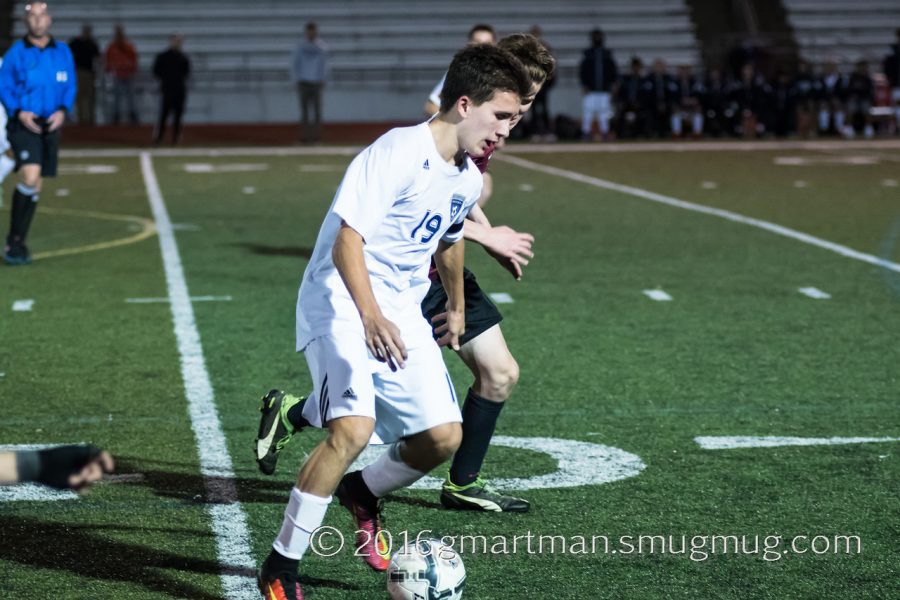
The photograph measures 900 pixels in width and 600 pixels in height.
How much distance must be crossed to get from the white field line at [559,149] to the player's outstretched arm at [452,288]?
17645mm

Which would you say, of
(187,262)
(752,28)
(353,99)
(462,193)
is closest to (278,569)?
(462,193)

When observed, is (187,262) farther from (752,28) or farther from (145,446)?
(752,28)

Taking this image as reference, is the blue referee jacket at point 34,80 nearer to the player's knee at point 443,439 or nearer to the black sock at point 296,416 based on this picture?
the black sock at point 296,416

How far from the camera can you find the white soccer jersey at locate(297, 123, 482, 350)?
4.07 metres

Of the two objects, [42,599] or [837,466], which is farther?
[837,466]

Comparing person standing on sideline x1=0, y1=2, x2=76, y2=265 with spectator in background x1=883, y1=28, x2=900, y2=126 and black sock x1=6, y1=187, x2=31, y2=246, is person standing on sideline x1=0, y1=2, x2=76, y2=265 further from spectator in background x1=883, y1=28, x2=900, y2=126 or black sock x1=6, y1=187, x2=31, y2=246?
spectator in background x1=883, y1=28, x2=900, y2=126

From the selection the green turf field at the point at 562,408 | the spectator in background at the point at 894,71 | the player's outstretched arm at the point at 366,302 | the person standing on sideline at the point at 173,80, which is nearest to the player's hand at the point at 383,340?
the player's outstretched arm at the point at 366,302

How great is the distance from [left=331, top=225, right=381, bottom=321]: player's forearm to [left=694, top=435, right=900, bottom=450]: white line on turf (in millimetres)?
2308

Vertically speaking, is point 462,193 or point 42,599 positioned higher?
point 462,193

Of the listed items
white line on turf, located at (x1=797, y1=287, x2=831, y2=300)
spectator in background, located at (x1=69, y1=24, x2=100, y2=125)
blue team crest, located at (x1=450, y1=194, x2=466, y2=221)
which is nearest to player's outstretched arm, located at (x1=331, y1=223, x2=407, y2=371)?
blue team crest, located at (x1=450, y1=194, x2=466, y2=221)

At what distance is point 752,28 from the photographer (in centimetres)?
3162

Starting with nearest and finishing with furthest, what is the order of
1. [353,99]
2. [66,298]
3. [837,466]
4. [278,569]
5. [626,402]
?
1. [278,569]
2. [837,466]
3. [626,402]
4. [66,298]
5. [353,99]

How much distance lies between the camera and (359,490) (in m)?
4.54

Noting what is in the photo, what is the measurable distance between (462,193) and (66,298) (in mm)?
5609
